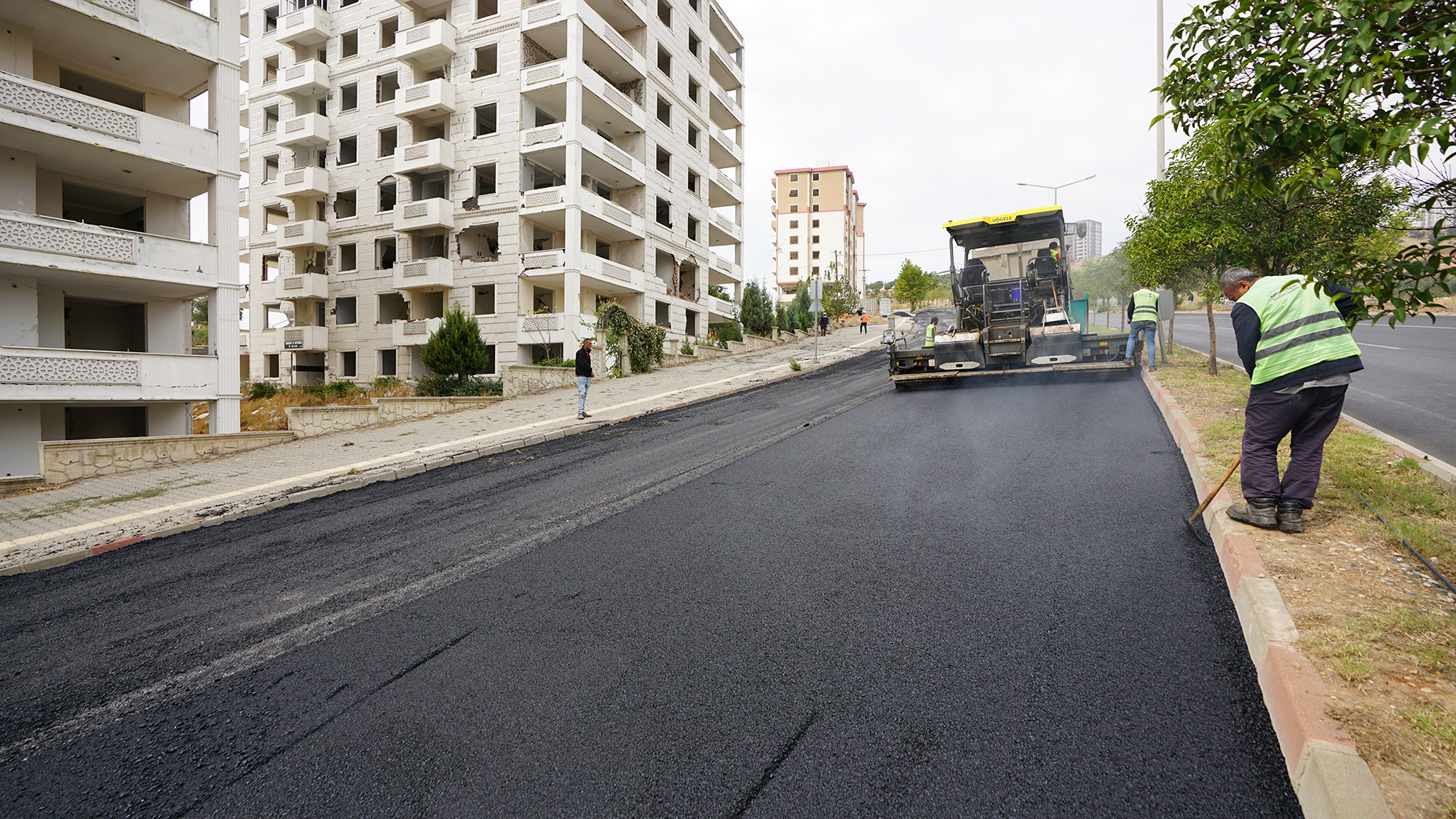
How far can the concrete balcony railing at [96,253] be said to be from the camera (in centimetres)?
1135

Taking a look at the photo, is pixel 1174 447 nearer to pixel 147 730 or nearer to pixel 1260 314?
pixel 1260 314

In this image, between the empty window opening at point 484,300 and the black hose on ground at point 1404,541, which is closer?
the black hose on ground at point 1404,541

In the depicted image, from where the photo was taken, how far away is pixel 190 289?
14.2 m

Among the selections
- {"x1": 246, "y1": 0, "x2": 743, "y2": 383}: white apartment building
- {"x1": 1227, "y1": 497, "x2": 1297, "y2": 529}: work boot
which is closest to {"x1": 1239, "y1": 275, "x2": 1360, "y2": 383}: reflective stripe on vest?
{"x1": 1227, "y1": 497, "x2": 1297, "y2": 529}: work boot

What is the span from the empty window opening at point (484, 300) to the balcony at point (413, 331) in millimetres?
1447

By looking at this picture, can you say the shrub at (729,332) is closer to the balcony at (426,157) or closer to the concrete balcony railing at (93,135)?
the balcony at (426,157)

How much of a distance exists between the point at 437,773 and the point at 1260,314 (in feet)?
18.3

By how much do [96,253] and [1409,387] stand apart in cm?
2444

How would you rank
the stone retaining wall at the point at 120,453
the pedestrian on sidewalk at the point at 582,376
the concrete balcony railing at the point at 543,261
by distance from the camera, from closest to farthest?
the stone retaining wall at the point at 120,453, the pedestrian on sidewalk at the point at 582,376, the concrete balcony railing at the point at 543,261

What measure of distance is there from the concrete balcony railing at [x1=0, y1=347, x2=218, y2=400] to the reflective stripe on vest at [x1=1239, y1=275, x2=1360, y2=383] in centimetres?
1728

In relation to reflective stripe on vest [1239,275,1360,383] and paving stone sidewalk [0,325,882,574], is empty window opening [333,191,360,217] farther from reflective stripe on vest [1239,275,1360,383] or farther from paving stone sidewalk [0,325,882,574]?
reflective stripe on vest [1239,275,1360,383]

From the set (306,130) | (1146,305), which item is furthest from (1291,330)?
(306,130)

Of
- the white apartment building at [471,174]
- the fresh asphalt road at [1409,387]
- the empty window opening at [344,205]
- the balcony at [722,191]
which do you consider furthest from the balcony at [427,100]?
the fresh asphalt road at [1409,387]

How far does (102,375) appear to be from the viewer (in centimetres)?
1207
